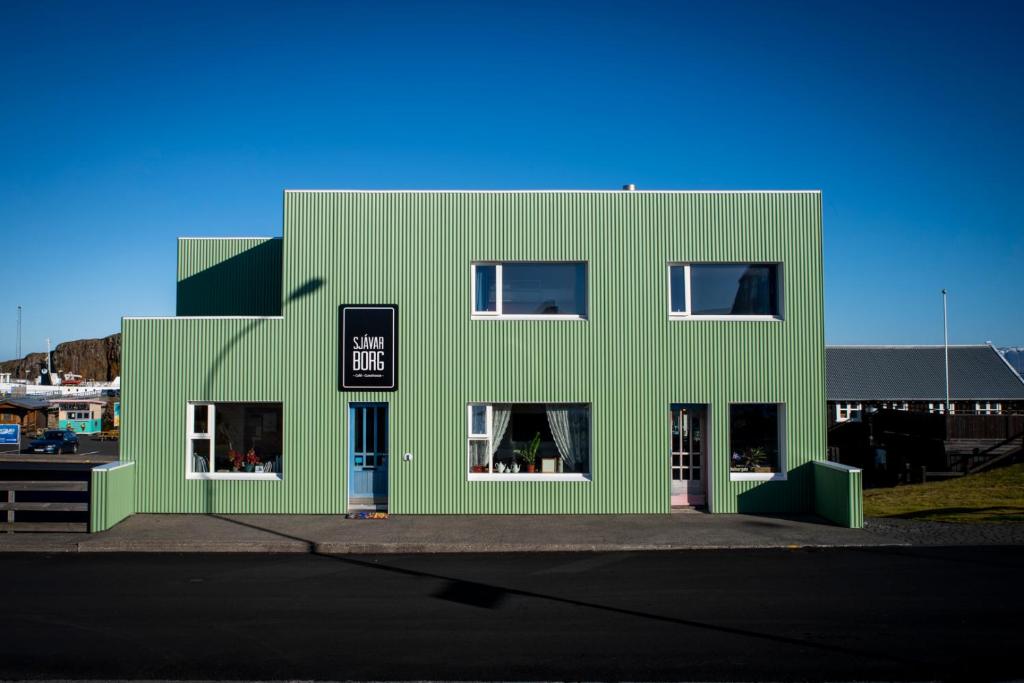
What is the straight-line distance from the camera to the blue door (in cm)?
1501

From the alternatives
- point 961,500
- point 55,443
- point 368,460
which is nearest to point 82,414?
point 55,443

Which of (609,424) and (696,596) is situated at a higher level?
(609,424)

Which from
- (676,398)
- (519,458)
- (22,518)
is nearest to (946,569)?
(676,398)

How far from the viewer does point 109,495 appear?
521 inches

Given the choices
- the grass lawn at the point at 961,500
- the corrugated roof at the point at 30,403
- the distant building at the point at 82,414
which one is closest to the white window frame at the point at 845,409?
the grass lawn at the point at 961,500

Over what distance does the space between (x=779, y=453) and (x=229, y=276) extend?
13378 millimetres

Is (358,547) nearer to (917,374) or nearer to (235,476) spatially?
(235,476)

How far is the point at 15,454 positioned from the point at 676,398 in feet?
145

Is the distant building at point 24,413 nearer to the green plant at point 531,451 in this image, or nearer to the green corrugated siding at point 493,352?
the green corrugated siding at point 493,352

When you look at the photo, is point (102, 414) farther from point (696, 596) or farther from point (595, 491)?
point (696, 596)

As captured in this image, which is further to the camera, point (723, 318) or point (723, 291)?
point (723, 291)

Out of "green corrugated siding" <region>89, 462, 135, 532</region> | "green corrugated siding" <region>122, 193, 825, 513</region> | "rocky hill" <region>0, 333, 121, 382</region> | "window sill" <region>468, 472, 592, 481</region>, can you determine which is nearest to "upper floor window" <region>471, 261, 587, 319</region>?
"green corrugated siding" <region>122, 193, 825, 513</region>

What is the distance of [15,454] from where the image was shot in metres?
43.8

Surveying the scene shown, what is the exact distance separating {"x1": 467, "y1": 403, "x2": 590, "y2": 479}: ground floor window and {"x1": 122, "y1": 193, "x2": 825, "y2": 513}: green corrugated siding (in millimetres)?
326
